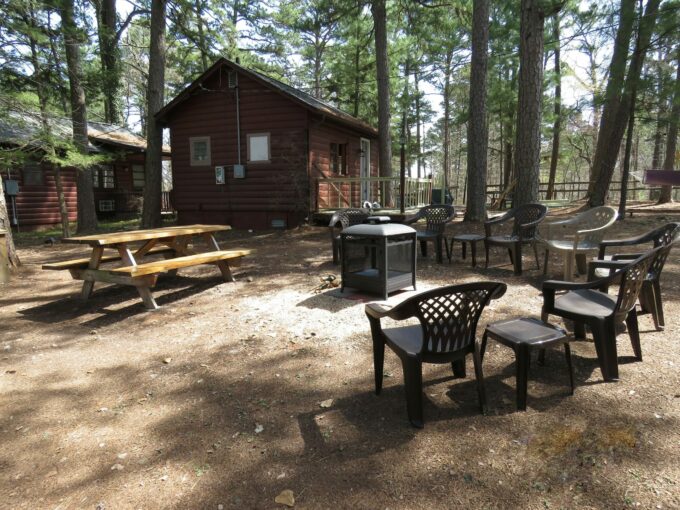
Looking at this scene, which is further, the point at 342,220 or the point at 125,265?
the point at 342,220

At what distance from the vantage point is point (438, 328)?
259cm

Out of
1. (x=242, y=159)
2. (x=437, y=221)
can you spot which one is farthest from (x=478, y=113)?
(x=242, y=159)

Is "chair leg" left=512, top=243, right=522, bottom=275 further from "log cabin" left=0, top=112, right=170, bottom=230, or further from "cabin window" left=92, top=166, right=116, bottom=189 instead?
"cabin window" left=92, top=166, right=116, bottom=189

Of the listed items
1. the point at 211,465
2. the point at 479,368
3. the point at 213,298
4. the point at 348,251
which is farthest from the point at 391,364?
the point at 213,298

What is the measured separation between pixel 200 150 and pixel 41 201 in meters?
6.78

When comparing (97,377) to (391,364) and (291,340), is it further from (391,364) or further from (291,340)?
(391,364)

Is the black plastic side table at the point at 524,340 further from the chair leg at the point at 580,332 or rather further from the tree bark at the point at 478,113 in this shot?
the tree bark at the point at 478,113

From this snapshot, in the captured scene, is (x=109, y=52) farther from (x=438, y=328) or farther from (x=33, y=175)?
(x=438, y=328)

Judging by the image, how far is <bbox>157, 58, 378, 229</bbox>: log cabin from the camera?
13148 millimetres

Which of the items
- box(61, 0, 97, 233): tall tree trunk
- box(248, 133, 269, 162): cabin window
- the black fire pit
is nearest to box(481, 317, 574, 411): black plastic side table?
the black fire pit

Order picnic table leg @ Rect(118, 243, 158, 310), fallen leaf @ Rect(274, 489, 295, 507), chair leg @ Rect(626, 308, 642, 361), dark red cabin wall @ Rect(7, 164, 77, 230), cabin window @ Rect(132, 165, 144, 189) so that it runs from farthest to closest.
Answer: cabin window @ Rect(132, 165, 144, 189) < dark red cabin wall @ Rect(7, 164, 77, 230) < picnic table leg @ Rect(118, 243, 158, 310) < chair leg @ Rect(626, 308, 642, 361) < fallen leaf @ Rect(274, 489, 295, 507)

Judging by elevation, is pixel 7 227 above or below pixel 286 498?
above

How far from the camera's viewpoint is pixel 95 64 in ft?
78.1

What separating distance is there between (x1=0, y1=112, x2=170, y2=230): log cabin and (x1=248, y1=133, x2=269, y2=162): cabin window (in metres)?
3.68
